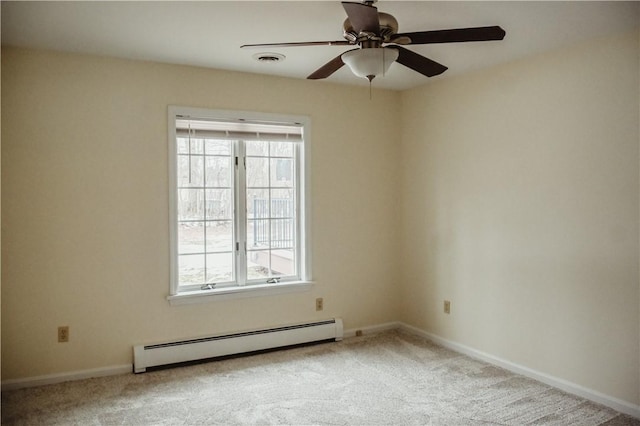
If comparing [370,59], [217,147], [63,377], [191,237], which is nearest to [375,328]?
[191,237]

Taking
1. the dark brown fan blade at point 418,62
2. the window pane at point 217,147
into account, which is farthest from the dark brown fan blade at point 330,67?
the window pane at point 217,147

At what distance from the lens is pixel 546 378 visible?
357 centimetres

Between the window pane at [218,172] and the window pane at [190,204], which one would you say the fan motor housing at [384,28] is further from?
the window pane at [190,204]

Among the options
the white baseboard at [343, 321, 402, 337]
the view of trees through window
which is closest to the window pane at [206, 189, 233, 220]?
the view of trees through window

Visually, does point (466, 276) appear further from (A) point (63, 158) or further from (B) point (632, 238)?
(A) point (63, 158)

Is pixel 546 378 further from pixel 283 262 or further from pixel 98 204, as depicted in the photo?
pixel 98 204

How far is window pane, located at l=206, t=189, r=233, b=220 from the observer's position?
4.18m

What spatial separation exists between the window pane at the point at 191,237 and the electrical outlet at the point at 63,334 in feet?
3.22

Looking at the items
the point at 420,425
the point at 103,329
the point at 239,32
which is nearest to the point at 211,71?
the point at 239,32

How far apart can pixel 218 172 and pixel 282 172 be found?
1.94 feet

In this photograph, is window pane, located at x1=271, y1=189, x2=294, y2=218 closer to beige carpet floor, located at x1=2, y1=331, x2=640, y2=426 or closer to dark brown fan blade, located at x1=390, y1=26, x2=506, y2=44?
beige carpet floor, located at x1=2, y1=331, x2=640, y2=426

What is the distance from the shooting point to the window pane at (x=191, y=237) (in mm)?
4074

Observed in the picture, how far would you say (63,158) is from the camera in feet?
11.7

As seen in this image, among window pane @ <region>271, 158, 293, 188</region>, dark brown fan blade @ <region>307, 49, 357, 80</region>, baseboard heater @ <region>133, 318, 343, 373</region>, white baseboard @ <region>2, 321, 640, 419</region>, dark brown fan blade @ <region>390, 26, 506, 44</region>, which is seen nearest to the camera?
dark brown fan blade @ <region>390, 26, 506, 44</region>
